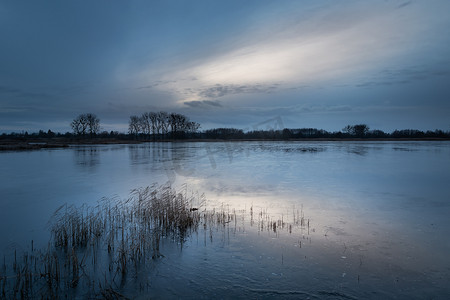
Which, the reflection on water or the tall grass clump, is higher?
the reflection on water

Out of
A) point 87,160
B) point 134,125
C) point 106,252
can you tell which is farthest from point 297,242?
point 134,125

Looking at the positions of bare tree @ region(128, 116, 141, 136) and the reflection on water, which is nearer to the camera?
the reflection on water

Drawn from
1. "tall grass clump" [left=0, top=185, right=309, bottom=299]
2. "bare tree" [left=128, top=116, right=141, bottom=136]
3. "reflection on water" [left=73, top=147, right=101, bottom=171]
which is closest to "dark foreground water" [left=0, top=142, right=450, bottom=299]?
"tall grass clump" [left=0, top=185, right=309, bottom=299]

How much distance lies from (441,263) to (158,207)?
5659mm

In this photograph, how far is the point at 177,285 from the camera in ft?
12.3

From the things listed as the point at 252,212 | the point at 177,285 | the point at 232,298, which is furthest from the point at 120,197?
the point at 232,298

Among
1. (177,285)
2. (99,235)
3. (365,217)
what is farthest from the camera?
(365,217)

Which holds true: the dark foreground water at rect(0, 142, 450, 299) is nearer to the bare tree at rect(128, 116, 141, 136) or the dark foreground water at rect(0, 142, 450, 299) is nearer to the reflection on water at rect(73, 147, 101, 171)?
the reflection on water at rect(73, 147, 101, 171)

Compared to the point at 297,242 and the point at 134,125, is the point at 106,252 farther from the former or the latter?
the point at 134,125

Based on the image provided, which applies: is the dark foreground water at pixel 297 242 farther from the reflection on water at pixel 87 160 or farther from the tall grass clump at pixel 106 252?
the reflection on water at pixel 87 160

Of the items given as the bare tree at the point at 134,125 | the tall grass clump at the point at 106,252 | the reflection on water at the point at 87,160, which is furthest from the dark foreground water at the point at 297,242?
the bare tree at the point at 134,125

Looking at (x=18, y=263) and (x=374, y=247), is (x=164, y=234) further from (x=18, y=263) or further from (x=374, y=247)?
(x=374, y=247)

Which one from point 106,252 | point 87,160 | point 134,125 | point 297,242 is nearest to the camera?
point 106,252

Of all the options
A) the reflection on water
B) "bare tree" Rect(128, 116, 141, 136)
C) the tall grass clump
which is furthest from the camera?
"bare tree" Rect(128, 116, 141, 136)
